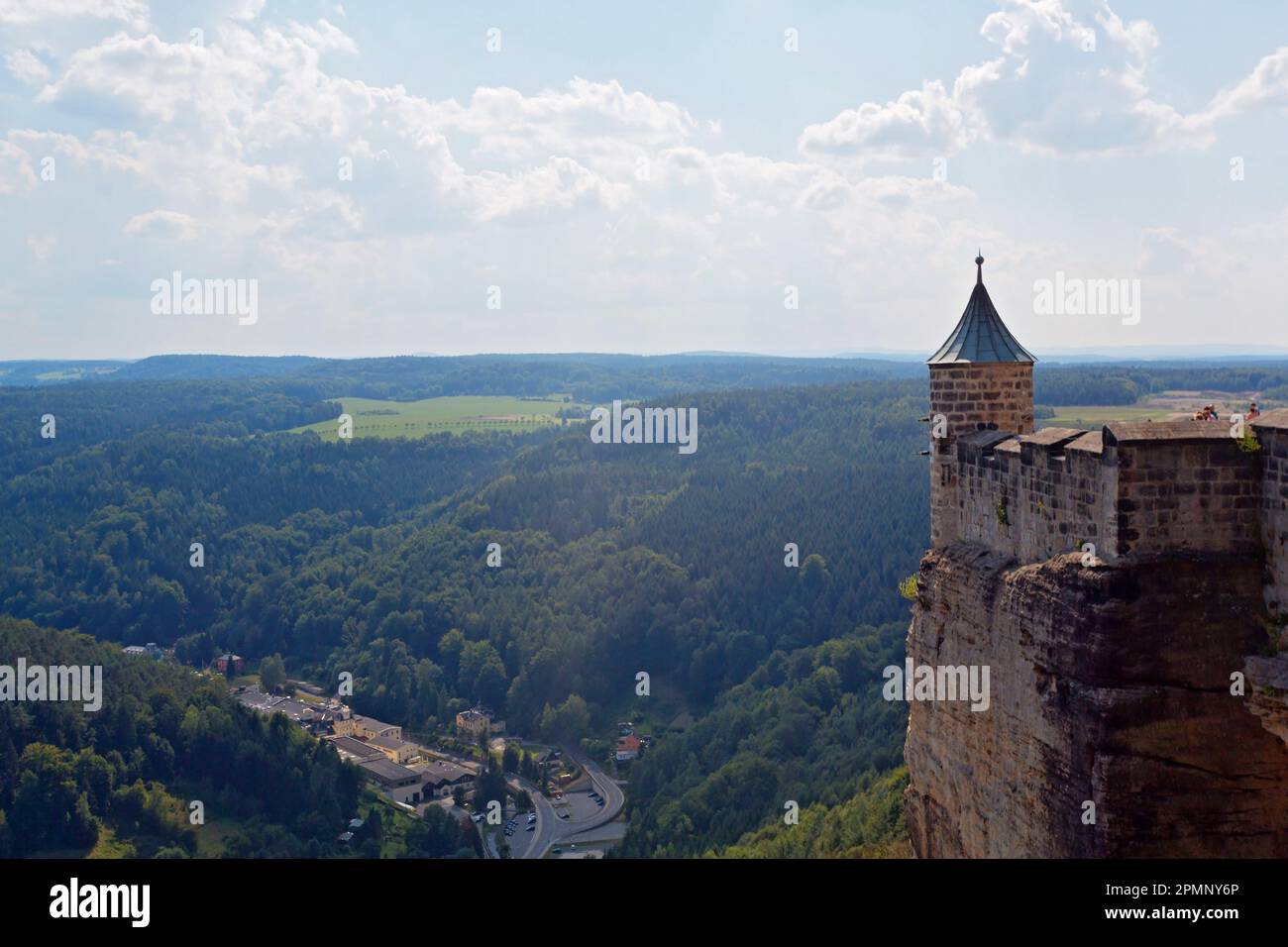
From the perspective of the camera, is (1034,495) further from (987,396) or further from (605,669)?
(605,669)

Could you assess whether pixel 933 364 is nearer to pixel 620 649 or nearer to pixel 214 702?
pixel 214 702

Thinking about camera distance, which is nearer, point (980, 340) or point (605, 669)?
point (980, 340)

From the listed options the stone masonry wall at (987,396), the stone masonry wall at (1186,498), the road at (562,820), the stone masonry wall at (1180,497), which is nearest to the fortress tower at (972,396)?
the stone masonry wall at (987,396)

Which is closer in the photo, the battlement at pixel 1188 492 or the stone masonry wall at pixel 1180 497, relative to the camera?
the battlement at pixel 1188 492

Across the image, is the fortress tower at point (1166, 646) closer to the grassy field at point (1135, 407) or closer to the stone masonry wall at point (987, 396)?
the stone masonry wall at point (987, 396)

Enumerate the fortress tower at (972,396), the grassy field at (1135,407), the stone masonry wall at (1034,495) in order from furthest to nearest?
the grassy field at (1135,407) → the fortress tower at (972,396) → the stone masonry wall at (1034,495)

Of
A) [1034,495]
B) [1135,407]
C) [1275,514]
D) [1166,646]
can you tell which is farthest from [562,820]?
[1275,514]
